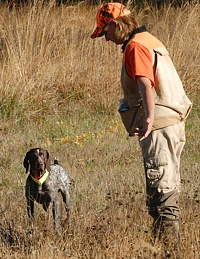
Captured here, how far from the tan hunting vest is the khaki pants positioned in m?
0.08

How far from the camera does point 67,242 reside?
559 cm

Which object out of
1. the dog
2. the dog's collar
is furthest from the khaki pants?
the dog's collar

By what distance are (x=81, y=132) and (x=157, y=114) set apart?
4.88 meters

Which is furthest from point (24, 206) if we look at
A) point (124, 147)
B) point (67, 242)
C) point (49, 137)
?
point (49, 137)

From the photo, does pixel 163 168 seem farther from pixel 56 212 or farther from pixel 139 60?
pixel 56 212

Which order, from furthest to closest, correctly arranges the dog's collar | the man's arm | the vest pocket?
1. the dog's collar
2. the vest pocket
3. the man's arm

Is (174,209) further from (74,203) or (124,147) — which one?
(124,147)

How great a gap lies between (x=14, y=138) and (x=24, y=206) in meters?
3.22

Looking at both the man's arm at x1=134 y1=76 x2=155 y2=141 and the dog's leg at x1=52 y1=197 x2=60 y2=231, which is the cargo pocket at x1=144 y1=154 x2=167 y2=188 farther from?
the dog's leg at x1=52 y1=197 x2=60 y2=231

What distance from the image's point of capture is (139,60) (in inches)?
196

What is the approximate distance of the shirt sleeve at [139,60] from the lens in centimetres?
497

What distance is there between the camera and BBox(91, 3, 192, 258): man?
16.9ft

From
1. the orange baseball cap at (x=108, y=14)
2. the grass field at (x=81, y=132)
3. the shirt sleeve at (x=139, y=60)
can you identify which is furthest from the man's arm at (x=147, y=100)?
the grass field at (x=81, y=132)

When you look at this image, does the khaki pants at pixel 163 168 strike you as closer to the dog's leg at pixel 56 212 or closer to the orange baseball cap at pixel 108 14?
the orange baseball cap at pixel 108 14
